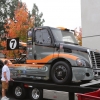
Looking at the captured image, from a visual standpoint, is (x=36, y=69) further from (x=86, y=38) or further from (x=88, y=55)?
(x=86, y=38)

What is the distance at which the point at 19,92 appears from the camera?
1059cm

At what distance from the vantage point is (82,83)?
26.0ft

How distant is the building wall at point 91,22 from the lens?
15.2 m

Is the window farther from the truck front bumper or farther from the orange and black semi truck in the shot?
the truck front bumper

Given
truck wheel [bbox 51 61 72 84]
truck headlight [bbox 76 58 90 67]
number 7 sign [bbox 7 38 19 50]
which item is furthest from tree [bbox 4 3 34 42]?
truck headlight [bbox 76 58 90 67]

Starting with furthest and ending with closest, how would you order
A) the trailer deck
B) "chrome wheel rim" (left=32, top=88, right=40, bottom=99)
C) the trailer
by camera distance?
"chrome wheel rim" (left=32, top=88, right=40, bottom=99)
the trailer
the trailer deck

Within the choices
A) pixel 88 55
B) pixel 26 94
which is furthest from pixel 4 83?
pixel 88 55

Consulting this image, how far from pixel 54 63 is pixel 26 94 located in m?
2.88

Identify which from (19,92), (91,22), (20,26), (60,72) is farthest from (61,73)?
(20,26)

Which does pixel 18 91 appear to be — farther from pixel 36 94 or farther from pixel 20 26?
pixel 20 26

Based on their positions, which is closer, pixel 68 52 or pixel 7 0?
pixel 68 52

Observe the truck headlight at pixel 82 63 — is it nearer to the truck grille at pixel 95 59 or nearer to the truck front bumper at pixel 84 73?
the truck front bumper at pixel 84 73

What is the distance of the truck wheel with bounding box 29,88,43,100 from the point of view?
30.9ft

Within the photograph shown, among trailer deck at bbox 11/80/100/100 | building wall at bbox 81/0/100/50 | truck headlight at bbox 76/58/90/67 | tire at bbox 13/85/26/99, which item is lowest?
tire at bbox 13/85/26/99
